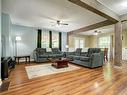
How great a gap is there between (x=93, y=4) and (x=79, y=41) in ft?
24.5

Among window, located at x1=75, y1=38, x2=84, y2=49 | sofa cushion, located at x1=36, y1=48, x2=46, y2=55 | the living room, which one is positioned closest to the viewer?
the living room

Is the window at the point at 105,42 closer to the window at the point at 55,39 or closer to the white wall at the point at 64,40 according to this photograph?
the white wall at the point at 64,40

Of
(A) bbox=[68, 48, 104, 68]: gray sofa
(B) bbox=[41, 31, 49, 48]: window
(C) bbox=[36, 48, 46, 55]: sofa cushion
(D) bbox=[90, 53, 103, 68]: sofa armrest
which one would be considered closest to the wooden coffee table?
(A) bbox=[68, 48, 104, 68]: gray sofa

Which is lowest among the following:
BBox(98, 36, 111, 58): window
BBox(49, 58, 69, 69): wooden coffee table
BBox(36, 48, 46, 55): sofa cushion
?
BBox(49, 58, 69, 69): wooden coffee table

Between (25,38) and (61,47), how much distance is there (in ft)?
10.4

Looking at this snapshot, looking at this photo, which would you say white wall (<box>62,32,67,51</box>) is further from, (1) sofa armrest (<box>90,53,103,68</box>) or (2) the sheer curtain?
(1) sofa armrest (<box>90,53,103,68</box>)

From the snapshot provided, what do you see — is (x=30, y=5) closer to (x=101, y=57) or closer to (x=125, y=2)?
(x=125, y=2)

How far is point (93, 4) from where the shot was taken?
285 cm

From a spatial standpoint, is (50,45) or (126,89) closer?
(126,89)

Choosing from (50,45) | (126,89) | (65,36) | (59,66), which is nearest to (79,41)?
(65,36)

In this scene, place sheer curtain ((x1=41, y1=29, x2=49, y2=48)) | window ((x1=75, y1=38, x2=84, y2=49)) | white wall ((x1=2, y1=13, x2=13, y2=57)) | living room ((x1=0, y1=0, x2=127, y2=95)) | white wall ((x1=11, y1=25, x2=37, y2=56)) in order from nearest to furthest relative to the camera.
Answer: living room ((x1=0, y1=0, x2=127, y2=95)), white wall ((x1=2, y1=13, x2=13, y2=57)), white wall ((x1=11, y1=25, x2=37, y2=56)), sheer curtain ((x1=41, y1=29, x2=49, y2=48)), window ((x1=75, y1=38, x2=84, y2=49))

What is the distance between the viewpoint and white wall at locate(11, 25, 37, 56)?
6.12m

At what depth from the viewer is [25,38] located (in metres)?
6.46

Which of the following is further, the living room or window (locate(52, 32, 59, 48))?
window (locate(52, 32, 59, 48))
